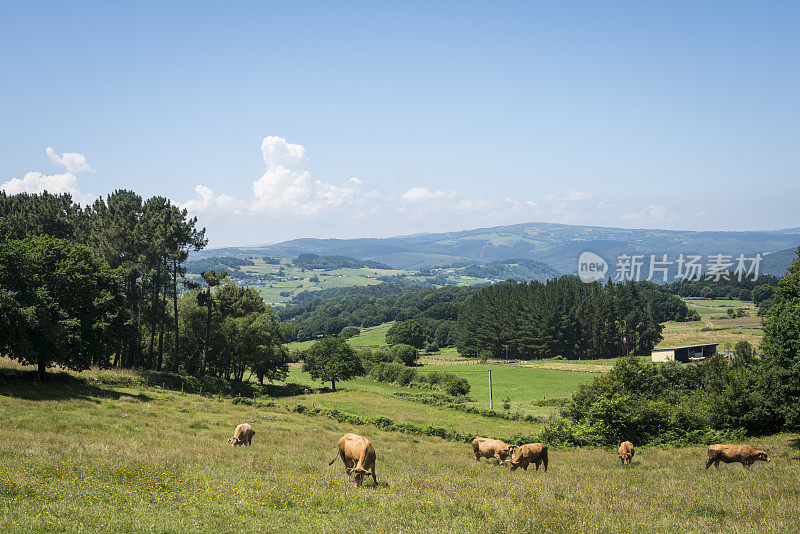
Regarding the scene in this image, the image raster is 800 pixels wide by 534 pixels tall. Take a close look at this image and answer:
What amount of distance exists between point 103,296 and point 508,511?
37.6 m

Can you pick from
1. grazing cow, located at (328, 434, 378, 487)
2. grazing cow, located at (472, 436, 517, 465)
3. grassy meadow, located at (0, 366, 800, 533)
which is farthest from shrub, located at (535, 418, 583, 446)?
grazing cow, located at (328, 434, 378, 487)

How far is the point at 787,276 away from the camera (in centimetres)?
2969

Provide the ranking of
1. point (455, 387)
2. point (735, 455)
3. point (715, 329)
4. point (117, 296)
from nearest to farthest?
point (735, 455)
point (117, 296)
point (455, 387)
point (715, 329)

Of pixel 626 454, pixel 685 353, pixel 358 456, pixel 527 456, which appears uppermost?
pixel 358 456

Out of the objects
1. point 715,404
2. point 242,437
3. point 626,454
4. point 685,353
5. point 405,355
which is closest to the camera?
point 242,437

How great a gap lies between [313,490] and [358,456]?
118 inches

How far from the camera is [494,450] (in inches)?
1041

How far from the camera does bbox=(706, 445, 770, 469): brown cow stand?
23148 millimetres

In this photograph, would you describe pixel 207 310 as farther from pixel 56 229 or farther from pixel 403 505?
pixel 403 505

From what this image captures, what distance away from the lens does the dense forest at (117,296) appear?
1318 inches

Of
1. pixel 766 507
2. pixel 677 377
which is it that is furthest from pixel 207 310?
pixel 766 507

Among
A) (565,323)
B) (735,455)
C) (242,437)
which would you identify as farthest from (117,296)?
(565,323)

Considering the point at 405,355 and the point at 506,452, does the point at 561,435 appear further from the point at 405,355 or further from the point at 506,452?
the point at 405,355

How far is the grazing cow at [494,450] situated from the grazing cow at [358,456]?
10169 millimetres
